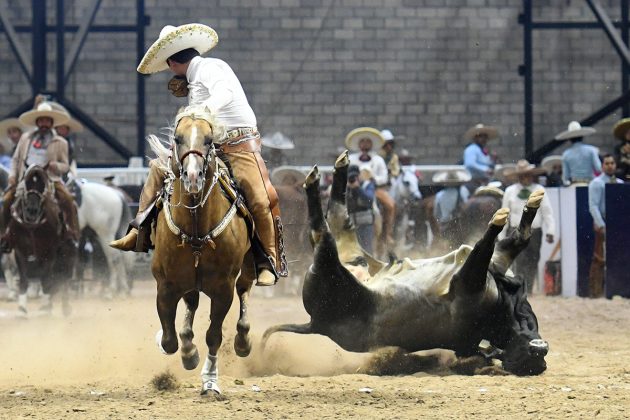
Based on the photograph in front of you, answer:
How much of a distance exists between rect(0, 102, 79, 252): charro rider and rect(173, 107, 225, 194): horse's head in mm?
7017

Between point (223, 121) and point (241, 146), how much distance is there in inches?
10.0

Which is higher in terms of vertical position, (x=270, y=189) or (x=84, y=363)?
(x=270, y=189)

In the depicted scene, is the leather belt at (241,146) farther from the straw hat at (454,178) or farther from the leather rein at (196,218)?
the straw hat at (454,178)

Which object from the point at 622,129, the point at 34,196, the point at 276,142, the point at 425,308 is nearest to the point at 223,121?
the point at 425,308

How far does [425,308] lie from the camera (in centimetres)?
891

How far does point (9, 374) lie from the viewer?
30.7 feet

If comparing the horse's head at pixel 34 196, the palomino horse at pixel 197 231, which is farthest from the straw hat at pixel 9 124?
the palomino horse at pixel 197 231

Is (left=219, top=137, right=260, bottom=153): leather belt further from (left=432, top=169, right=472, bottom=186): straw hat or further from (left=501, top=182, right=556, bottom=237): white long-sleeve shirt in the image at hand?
(left=432, top=169, right=472, bottom=186): straw hat

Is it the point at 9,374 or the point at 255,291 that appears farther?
the point at 255,291

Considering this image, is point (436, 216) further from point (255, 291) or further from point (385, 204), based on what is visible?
point (255, 291)

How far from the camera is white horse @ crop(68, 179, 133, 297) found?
16469 millimetres

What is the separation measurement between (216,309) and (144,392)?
0.67 m

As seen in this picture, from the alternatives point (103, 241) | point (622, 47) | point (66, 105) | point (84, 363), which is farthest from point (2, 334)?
point (622, 47)

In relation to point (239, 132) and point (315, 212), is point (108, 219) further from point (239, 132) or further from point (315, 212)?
point (239, 132)
